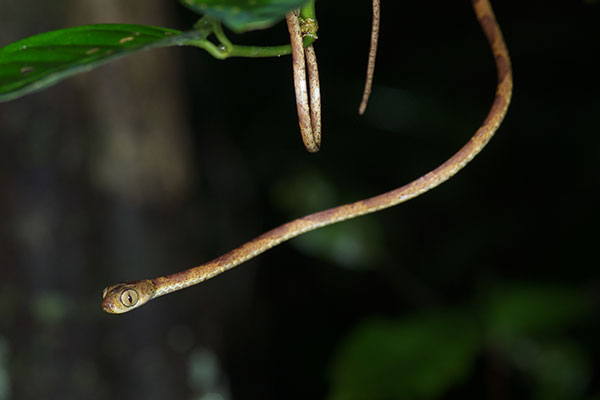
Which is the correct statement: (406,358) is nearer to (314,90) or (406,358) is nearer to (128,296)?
(128,296)

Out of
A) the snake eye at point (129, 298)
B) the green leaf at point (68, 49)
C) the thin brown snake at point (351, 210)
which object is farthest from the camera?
the snake eye at point (129, 298)

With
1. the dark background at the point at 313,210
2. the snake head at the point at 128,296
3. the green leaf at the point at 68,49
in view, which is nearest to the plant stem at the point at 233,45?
the green leaf at the point at 68,49

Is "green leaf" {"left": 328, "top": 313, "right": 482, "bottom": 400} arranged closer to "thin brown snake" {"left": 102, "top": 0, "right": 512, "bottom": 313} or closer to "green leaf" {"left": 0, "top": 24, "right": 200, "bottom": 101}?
"thin brown snake" {"left": 102, "top": 0, "right": 512, "bottom": 313}

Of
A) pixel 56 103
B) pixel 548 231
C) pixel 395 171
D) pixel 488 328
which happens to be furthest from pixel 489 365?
pixel 56 103

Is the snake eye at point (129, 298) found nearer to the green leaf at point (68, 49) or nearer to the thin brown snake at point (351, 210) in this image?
the thin brown snake at point (351, 210)

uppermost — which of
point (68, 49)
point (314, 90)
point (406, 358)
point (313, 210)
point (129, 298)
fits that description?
point (68, 49)

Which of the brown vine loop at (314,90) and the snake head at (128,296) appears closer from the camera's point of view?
the brown vine loop at (314,90)

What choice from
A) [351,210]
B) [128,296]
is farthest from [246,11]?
[128,296]
